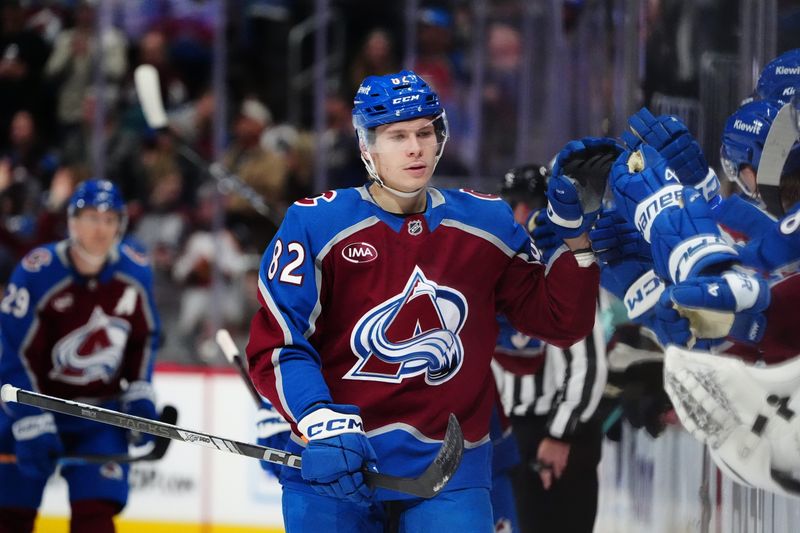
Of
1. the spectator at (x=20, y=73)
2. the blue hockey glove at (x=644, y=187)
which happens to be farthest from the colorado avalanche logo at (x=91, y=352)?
the spectator at (x=20, y=73)

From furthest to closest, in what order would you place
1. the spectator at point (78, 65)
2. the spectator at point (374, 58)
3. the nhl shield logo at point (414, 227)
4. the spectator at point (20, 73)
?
the spectator at point (20, 73)
the spectator at point (78, 65)
the spectator at point (374, 58)
the nhl shield logo at point (414, 227)

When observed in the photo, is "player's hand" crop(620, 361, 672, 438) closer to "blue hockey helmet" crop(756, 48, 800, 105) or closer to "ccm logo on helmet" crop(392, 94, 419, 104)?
"blue hockey helmet" crop(756, 48, 800, 105)

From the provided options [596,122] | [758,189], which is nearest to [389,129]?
[758,189]

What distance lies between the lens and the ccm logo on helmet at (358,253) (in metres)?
2.55

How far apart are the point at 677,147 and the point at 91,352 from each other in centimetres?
211

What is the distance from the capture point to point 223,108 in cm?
677

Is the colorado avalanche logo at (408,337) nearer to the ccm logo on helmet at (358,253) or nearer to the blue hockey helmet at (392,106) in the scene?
the ccm logo on helmet at (358,253)

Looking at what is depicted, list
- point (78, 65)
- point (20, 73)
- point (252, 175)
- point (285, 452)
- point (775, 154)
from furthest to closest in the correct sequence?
point (20, 73) → point (78, 65) → point (252, 175) → point (775, 154) → point (285, 452)

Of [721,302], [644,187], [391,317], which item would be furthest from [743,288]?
[391,317]

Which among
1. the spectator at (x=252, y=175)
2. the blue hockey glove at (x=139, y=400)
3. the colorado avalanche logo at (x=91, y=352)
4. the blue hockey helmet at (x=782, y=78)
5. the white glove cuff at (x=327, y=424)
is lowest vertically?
the blue hockey glove at (x=139, y=400)

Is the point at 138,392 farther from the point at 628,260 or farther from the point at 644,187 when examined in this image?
the point at 644,187

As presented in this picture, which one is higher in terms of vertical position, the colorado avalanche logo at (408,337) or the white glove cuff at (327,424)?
the colorado avalanche logo at (408,337)

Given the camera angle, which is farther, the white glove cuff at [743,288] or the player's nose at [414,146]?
the player's nose at [414,146]

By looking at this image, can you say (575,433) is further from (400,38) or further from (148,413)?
(400,38)
